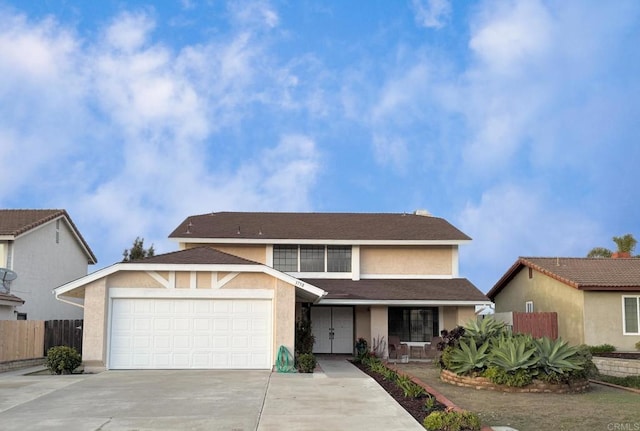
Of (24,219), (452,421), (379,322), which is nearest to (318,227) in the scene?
(379,322)

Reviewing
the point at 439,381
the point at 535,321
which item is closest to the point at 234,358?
the point at 439,381

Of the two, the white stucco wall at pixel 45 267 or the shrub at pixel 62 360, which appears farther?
the white stucco wall at pixel 45 267

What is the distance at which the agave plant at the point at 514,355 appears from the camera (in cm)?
1471

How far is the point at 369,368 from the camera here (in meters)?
20.9

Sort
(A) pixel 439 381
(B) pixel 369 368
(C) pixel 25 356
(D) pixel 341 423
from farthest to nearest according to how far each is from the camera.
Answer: (C) pixel 25 356, (B) pixel 369 368, (A) pixel 439 381, (D) pixel 341 423

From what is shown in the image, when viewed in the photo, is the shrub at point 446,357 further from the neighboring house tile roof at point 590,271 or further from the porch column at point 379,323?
the neighboring house tile roof at point 590,271

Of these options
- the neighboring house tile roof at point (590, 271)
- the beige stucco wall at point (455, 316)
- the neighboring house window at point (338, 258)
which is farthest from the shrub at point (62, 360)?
the neighboring house tile roof at point (590, 271)

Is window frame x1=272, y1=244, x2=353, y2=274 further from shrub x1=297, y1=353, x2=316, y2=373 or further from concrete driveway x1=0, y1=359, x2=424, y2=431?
concrete driveway x1=0, y1=359, x2=424, y2=431

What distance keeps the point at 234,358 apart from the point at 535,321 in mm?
12987

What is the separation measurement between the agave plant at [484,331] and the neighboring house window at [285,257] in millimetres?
11837

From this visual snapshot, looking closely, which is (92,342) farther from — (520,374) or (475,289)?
(475,289)

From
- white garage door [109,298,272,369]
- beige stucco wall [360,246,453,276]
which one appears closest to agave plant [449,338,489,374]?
white garage door [109,298,272,369]

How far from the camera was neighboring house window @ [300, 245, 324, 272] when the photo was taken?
2789 centimetres

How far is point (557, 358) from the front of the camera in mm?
14836
